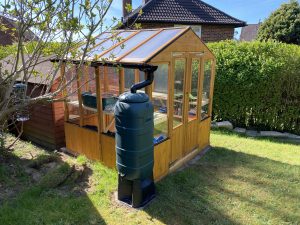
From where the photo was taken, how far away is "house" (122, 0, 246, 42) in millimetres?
14039

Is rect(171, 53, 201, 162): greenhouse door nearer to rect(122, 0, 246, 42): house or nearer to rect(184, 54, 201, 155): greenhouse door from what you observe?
rect(184, 54, 201, 155): greenhouse door

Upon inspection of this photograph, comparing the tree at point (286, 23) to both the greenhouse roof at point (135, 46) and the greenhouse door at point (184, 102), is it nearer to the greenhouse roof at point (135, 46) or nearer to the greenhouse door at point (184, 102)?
the greenhouse door at point (184, 102)

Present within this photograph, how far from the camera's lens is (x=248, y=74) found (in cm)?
820

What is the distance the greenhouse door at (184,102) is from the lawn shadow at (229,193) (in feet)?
1.79

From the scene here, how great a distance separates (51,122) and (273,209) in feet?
17.5

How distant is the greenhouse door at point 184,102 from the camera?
17.3 feet

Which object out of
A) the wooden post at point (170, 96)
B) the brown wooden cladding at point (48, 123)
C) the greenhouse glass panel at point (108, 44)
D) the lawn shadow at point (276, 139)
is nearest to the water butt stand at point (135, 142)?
the wooden post at point (170, 96)

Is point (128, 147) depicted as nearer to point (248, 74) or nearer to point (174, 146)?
point (174, 146)

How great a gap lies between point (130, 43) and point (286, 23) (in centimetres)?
1318

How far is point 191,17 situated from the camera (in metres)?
14.9

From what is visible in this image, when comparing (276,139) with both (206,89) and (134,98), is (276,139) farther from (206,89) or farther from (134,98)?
(134,98)

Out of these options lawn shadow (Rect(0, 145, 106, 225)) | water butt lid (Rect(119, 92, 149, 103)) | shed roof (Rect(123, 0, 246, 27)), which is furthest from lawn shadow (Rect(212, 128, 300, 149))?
shed roof (Rect(123, 0, 246, 27))

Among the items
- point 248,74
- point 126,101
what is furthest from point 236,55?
point 126,101

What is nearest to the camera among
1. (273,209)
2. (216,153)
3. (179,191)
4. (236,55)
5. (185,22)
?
(273,209)
